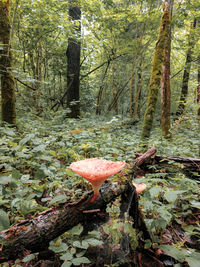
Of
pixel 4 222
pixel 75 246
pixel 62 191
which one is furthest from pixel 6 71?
pixel 75 246

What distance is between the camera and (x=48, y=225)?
3.28 feet

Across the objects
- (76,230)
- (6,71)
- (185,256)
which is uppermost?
(6,71)

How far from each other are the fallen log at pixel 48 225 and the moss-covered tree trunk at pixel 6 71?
361cm

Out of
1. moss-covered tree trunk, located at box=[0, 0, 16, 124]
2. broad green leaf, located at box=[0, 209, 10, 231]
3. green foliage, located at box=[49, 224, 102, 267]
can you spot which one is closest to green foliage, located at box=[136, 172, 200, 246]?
green foliage, located at box=[49, 224, 102, 267]

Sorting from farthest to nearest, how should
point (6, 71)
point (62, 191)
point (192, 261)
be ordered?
point (6, 71) → point (62, 191) → point (192, 261)

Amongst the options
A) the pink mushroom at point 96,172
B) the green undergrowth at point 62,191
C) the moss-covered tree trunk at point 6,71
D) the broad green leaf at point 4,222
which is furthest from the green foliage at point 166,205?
the moss-covered tree trunk at point 6,71

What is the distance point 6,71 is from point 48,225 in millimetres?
3741

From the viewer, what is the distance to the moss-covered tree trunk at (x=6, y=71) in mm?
3785

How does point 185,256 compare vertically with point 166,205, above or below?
above

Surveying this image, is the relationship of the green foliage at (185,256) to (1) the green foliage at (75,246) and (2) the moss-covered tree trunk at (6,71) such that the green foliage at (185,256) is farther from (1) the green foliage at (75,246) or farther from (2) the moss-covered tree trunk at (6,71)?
(2) the moss-covered tree trunk at (6,71)

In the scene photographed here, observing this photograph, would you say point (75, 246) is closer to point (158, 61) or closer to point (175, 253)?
point (175, 253)

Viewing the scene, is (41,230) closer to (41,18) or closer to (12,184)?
(12,184)

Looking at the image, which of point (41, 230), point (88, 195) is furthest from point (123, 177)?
point (41, 230)

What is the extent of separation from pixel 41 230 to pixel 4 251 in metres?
0.20
